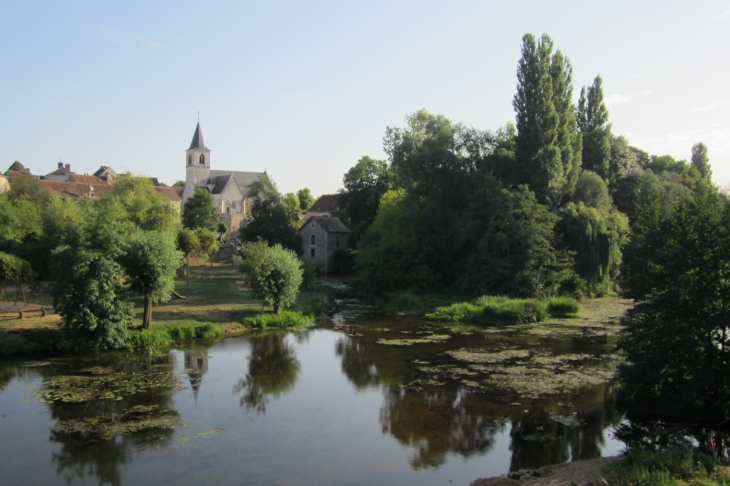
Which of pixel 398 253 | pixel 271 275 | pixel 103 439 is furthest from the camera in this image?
pixel 398 253

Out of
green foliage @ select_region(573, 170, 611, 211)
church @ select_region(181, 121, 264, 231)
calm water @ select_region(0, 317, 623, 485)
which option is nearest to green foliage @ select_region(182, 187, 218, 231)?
church @ select_region(181, 121, 264, 231)

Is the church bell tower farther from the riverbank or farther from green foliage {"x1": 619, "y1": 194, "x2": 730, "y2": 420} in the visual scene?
green foliage {"x1": 619, "y1": 194, "x2": 730, "y2": 420}

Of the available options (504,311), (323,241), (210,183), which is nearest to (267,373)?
(504,311)

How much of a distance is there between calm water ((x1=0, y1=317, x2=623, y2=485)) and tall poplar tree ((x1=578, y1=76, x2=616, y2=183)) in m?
31.1

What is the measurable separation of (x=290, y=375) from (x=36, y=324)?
12285mm

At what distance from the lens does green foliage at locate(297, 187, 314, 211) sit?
13094 cm

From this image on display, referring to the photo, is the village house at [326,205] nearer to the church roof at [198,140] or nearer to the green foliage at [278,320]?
the church roof at [198,140]

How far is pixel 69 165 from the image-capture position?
9025 centimetres

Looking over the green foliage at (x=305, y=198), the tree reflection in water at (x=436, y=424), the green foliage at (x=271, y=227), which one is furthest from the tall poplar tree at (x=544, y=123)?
the green foliage at (x=305, y=198)

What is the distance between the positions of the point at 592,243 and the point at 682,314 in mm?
26743

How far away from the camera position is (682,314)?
14555 millimetres

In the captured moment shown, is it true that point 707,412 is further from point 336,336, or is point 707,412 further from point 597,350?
point 336,336

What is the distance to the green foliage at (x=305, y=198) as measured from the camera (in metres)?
131

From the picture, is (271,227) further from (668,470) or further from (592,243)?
(668,470)
